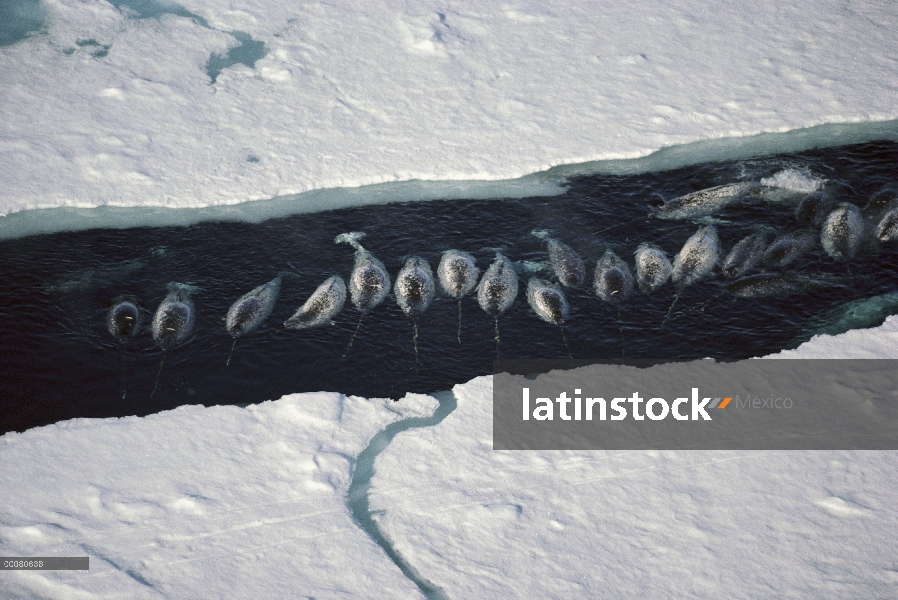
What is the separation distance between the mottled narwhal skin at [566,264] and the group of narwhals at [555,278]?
1 centimetres

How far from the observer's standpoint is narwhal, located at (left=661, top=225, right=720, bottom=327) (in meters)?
11.3

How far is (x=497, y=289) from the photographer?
10961mm

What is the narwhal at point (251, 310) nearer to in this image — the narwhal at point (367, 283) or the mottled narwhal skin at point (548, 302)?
the narwhal at point (367, 283)

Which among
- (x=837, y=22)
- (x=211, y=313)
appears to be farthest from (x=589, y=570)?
(x=837, y=22)

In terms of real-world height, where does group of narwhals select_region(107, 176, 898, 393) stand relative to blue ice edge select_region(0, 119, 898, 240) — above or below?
below

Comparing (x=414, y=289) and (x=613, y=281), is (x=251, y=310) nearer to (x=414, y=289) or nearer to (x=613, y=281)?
(x=414, y=289)

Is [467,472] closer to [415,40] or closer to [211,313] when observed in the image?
[211,313]

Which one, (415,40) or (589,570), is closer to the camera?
(589,570)

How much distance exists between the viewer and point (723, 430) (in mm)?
9344

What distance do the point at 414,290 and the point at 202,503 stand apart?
3904 millimetres

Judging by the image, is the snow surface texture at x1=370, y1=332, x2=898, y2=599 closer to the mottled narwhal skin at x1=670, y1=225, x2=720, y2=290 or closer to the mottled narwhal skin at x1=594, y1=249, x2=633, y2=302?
the mottled narwhal skin at x1=594, y1=249, x2=633, y2=302

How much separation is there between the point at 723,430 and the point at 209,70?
35.7 feet

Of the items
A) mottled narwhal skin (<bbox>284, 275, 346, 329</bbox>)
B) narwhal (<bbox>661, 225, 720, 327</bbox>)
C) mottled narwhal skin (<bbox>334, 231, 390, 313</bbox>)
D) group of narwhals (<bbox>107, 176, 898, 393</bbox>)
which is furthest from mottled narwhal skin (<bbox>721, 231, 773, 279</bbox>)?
mottled narwhal skin (<bbox>284, 275, 346, 329</bbox>)

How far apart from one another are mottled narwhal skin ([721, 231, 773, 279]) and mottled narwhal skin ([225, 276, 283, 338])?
19.9 feet
